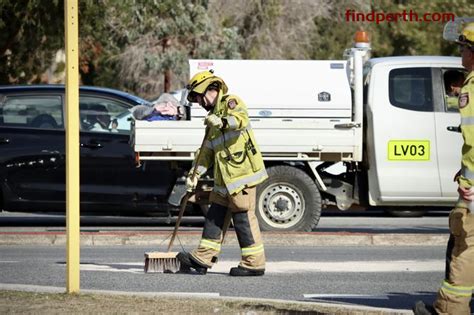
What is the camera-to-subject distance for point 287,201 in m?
13.0

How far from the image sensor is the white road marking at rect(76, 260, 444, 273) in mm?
10273

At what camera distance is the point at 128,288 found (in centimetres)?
897

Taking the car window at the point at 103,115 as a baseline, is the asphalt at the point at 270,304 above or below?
below

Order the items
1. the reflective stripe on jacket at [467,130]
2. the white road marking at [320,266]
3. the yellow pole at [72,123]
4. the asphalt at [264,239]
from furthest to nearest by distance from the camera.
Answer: the asphalt at [264,239], the white road marking at [320,266], the yellow pole at [72,123], the reflective stripe on jacket at [467,130]

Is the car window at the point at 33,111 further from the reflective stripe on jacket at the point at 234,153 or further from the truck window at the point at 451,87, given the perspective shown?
the reflective stripe on jacket at the point at 234,153

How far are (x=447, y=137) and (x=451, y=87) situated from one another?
59cm

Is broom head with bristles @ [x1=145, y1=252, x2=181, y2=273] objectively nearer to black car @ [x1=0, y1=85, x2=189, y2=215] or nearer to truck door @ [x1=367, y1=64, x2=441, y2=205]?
truck door @ [x1=367, y1=64, x2=441, y2=205]

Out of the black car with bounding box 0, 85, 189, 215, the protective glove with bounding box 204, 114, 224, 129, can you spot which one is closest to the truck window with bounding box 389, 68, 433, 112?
the black car with bounding box 0, 85, 189, 215

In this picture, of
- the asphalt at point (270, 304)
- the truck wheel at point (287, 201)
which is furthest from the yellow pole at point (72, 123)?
the truck wheel at point (287, 201)

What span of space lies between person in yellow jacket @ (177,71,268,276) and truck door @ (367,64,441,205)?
345cm

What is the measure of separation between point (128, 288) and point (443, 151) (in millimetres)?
5144

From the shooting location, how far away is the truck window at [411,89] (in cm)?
1292

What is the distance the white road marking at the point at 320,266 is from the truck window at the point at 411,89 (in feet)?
8.05

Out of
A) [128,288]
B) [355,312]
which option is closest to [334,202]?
[128,288]
